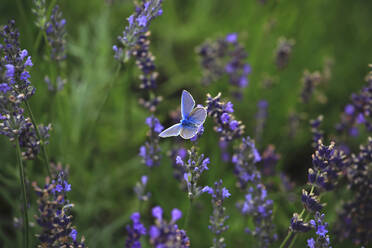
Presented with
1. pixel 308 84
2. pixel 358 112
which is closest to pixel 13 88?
pixel 308 84

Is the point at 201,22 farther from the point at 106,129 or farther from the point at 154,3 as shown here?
the point at 154,3

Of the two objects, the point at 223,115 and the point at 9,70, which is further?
the point at 223,115

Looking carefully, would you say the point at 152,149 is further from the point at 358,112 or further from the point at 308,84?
the point at 358,112

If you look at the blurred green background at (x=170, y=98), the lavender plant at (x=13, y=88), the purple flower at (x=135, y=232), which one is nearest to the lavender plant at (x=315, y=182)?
the blurred green background at (x=170, y=98)

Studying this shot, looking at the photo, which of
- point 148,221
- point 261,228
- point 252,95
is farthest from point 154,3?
point 252,95

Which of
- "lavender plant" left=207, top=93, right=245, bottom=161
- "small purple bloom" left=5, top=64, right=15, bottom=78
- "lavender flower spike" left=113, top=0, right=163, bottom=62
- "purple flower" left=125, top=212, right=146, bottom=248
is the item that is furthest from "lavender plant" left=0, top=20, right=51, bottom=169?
"lavender plant" left=207, top=93, right=245, bottom=161

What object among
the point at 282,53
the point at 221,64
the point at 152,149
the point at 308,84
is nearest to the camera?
the point at 152,149
